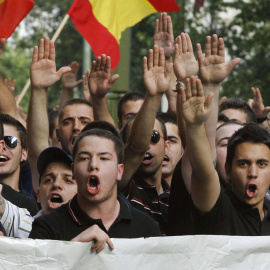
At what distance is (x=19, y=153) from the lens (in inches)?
224

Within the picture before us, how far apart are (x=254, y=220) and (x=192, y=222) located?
368 millimetres

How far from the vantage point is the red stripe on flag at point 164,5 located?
7656 mm

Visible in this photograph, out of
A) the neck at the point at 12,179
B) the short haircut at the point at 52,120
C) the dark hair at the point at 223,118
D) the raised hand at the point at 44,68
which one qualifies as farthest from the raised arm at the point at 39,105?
the dark hair at the point at 223,118

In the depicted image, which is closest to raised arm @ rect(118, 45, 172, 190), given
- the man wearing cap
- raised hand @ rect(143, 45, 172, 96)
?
raised hand @ rect(143, 45, 172, 96)

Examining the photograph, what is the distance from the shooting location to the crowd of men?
4.32 m

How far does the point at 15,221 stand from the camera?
4.43 metres

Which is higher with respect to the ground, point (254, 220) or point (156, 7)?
point (156, 7)

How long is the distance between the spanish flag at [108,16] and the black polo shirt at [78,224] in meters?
3.46

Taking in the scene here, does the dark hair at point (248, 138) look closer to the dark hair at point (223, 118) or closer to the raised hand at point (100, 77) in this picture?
the raised hand at point (100, 77)

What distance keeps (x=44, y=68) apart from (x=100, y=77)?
0.44m

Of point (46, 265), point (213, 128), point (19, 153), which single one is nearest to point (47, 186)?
point (19, 153)

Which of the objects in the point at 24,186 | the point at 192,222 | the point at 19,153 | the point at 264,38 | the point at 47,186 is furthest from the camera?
the point at 264,38

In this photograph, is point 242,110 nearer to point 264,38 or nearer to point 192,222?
point 192,222

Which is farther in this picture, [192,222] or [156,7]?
[156,7]
